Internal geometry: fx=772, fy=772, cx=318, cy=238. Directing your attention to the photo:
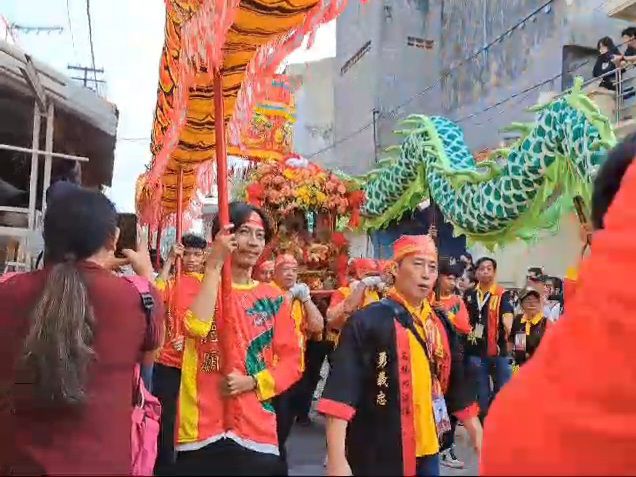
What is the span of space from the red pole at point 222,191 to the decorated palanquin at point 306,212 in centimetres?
496

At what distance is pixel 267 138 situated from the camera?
13.0m

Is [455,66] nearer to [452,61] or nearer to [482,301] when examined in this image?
[452,61]

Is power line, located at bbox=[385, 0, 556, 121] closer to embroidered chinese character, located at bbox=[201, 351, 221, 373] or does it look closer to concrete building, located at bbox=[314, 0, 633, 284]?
concrete building, located at bbox=[314, 0, 633, 284]

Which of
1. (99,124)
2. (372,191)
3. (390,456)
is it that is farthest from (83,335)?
(372,191)

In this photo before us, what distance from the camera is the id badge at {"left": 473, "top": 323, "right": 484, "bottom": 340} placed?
729 cm

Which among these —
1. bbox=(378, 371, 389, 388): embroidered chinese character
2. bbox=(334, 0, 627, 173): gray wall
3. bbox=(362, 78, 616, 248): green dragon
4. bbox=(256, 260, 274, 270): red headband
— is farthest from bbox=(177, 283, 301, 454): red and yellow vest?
bbox=(334, 0, 627, 173): gray wall

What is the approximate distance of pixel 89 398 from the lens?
192cm

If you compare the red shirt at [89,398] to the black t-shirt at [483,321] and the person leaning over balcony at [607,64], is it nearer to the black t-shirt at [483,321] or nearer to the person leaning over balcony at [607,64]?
the black t-shirt at [483,321]

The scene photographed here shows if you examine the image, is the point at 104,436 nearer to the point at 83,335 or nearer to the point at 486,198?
the point at 83,335

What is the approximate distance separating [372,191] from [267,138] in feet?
8.53

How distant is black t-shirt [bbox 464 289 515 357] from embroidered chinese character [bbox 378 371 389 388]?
14.3 feet

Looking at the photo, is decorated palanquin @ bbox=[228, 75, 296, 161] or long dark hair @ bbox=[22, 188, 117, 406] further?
decorated palanquin @ bbox=[228, 75, 296, 161]

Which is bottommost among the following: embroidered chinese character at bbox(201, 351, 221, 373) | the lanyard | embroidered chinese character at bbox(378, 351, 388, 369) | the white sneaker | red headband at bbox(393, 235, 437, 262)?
the white sneaker

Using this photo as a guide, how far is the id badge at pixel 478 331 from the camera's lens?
7293mm
